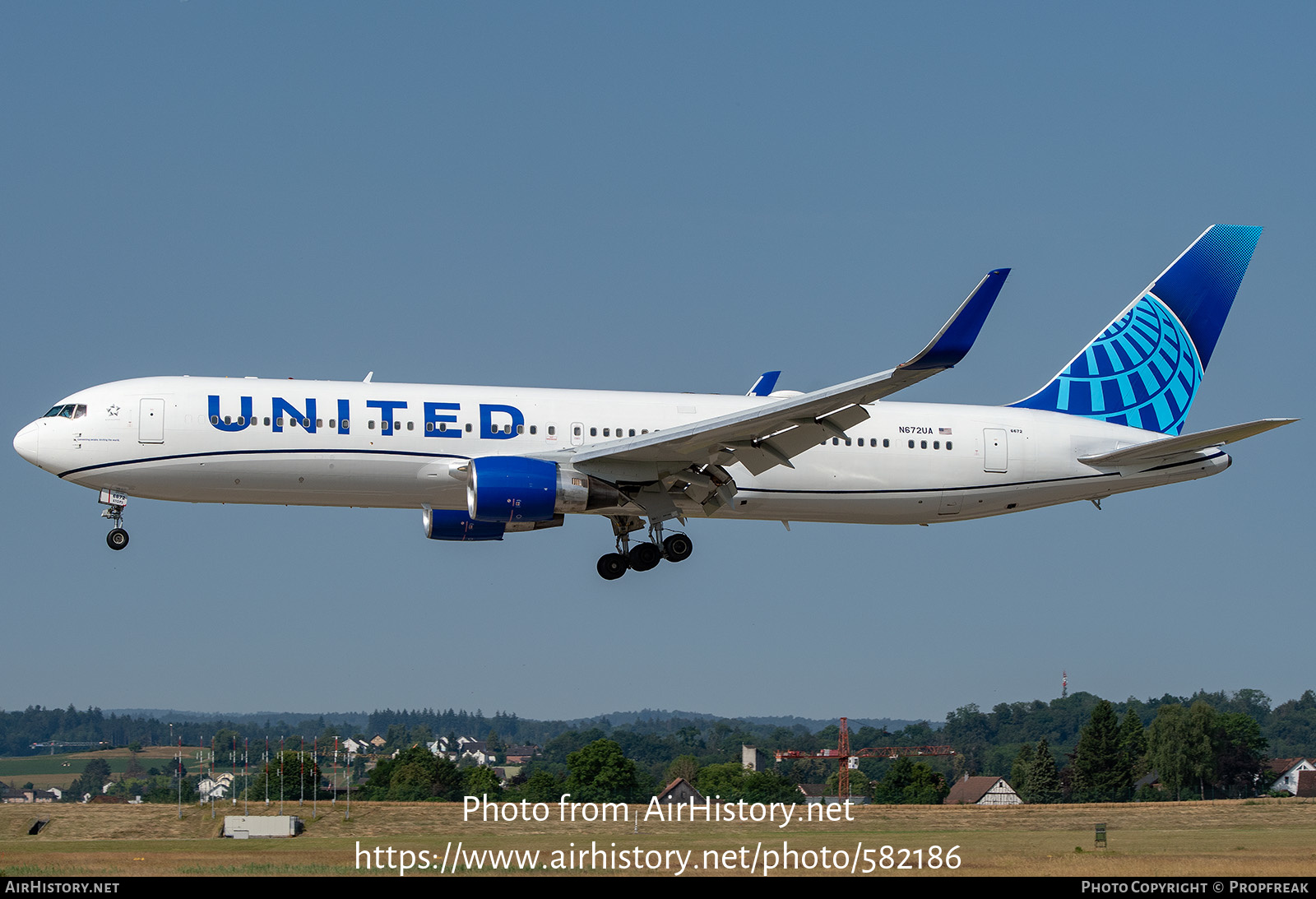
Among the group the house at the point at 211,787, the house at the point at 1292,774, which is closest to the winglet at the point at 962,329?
the house at the point at 211,787

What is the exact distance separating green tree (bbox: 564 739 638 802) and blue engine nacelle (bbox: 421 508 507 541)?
31746mm

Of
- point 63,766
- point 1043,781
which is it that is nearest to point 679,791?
point 1043,781

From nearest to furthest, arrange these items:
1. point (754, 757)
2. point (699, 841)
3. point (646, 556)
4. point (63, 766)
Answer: point (699, 841)
point (646, 556)
point (754, 757)
point (63, 766)

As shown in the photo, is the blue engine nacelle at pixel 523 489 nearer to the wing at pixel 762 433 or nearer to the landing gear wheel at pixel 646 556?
the wing at pixel 762 433

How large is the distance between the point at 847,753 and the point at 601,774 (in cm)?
3818

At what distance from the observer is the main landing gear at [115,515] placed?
36.7m

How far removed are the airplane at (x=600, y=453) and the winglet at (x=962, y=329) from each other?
1.59 ft

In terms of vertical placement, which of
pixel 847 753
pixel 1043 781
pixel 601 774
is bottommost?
pixel 1043 781

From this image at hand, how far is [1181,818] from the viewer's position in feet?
158

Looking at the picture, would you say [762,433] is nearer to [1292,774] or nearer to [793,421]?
[793,421]

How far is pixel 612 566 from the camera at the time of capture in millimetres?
41500

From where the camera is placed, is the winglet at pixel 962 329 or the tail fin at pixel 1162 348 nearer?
the winglet at pixel 962 329

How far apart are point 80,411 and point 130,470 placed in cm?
207
